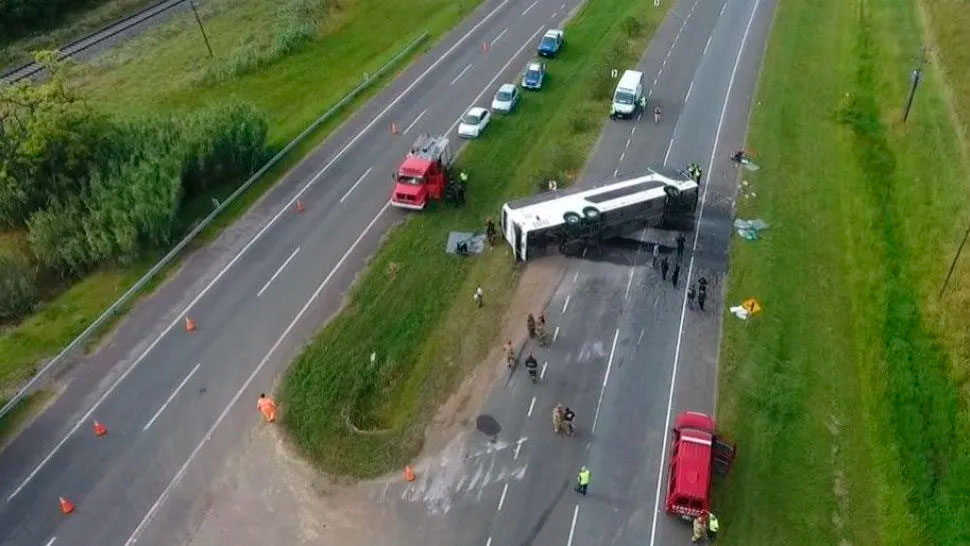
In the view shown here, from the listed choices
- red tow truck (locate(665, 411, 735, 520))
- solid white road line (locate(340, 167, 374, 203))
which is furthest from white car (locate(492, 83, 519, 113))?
red tow truck (locate(665, 411, 735, 520))

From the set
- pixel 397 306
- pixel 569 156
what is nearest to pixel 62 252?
pixel 397 306

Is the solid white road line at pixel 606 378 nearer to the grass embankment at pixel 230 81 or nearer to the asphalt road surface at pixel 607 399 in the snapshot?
the asphalt road surface at pixel 607 399

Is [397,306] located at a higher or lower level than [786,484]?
higher

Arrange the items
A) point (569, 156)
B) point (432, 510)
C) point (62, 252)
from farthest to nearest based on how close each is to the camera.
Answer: point (569, 156), point (62, 252), point (432, 510)

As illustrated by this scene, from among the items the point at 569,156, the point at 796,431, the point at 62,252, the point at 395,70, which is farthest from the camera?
the point at 395,70

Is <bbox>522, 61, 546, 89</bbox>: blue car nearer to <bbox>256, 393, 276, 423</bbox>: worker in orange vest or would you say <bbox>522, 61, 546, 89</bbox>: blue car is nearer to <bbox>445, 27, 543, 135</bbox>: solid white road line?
<bbox>445, 27, 543, 135</bbox>: solid white road line

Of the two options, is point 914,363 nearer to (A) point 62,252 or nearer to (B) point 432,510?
(B) point 432,510

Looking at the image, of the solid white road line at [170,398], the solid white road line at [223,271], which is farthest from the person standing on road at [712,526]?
the solid white road line at [223,271]
